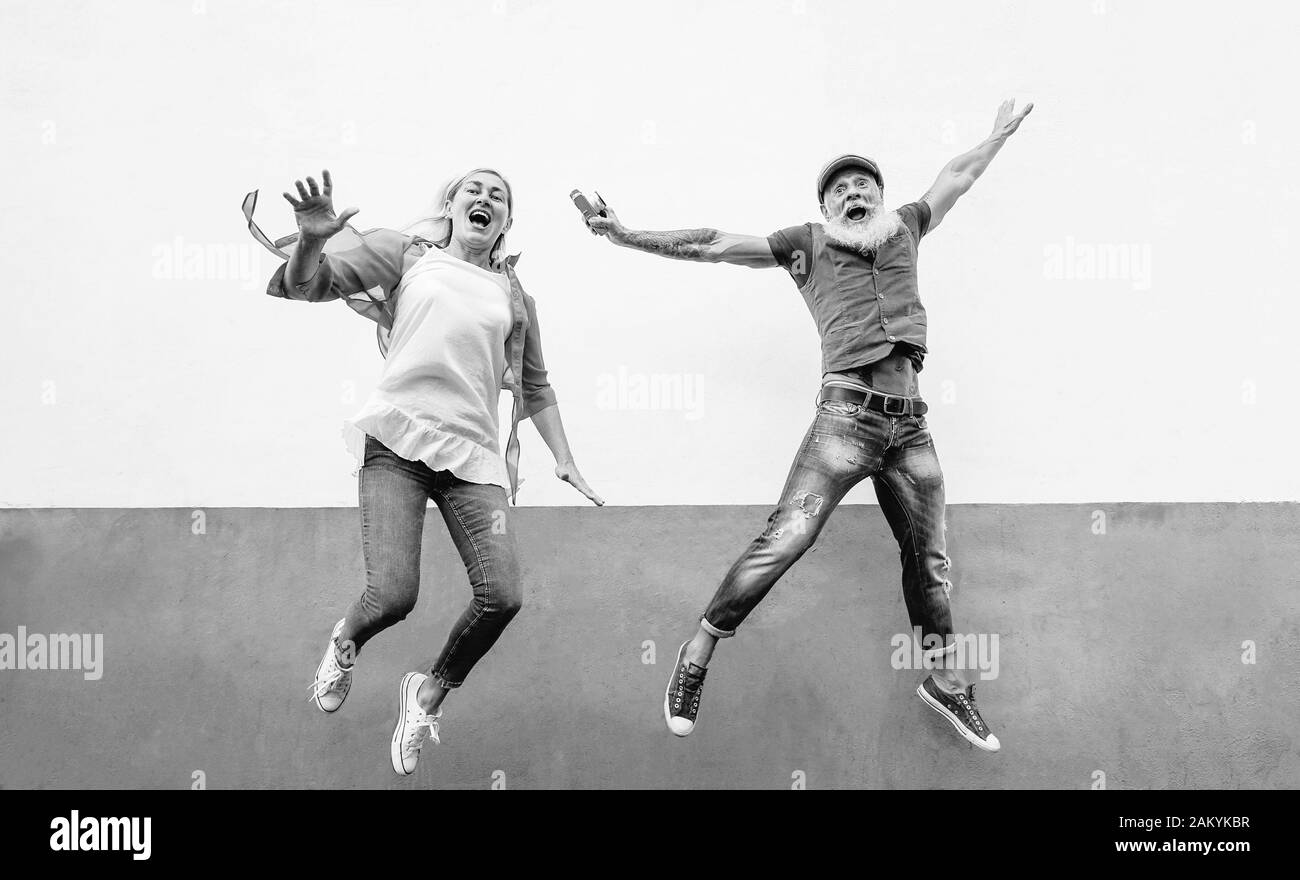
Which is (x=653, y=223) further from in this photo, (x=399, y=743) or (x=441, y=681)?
(x=399, y=743)

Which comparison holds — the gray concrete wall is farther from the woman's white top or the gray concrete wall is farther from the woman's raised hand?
the woman's raised hand

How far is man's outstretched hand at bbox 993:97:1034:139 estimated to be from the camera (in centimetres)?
393

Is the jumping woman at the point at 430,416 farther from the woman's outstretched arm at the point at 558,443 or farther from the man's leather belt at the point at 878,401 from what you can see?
the man's leather belt at the point at 878,401

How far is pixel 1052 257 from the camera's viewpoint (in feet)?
14.0

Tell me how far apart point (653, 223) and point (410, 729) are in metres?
2.25

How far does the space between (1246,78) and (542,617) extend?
3893 millimetres

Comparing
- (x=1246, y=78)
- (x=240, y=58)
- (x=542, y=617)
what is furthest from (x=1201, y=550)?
(x=240, y=58)

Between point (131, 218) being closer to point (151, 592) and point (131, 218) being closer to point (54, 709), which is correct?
point (151, 592)

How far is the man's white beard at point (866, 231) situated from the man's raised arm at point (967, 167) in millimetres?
232

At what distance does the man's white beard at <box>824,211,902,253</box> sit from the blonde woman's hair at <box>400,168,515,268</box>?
1212mm

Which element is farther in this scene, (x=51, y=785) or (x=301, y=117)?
(x=301, y=117)

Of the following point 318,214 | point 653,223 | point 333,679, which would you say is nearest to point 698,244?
point 653,223

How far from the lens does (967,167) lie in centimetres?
391

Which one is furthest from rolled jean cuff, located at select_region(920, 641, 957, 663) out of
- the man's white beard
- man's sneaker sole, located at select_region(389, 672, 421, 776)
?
man's sneaker sole, located at select_region(389, 672, 421, 776)
